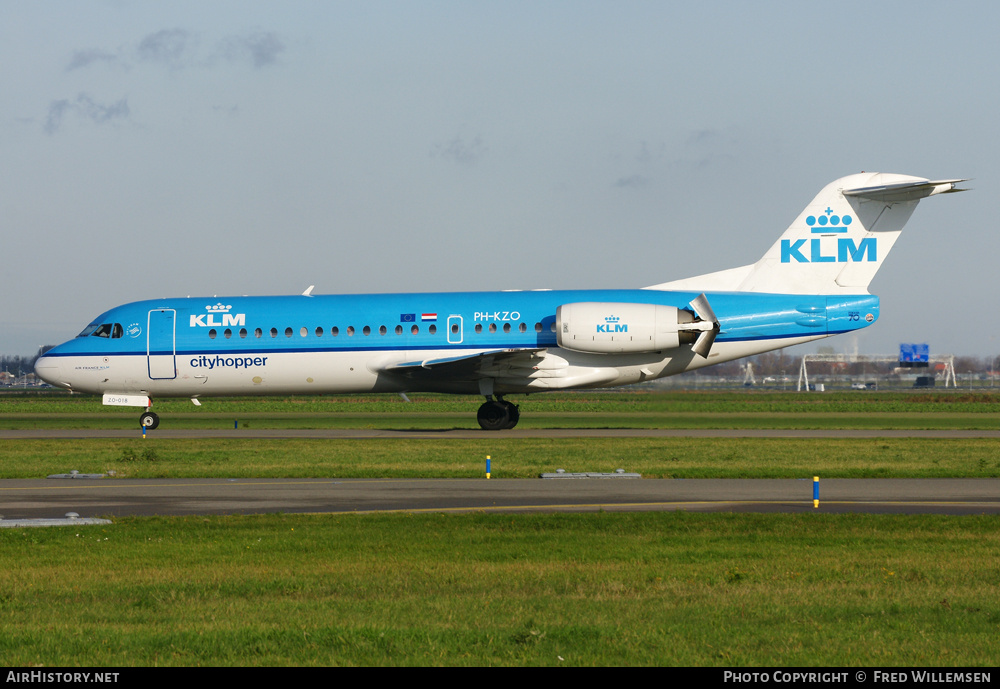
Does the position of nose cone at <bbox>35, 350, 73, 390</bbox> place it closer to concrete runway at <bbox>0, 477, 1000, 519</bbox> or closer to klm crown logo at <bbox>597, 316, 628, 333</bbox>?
concrete runway at <bbox>0, 477, 1000, 519</bbox>

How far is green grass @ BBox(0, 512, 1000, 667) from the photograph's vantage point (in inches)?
314

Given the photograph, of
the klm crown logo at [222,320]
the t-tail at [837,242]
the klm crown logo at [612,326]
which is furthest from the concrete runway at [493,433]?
the t-tail at [837,242]

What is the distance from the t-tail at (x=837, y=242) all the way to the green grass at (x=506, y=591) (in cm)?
2280

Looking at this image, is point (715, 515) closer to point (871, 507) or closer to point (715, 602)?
point (871, 507)

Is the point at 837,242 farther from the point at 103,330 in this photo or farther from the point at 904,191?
the point at 103,330

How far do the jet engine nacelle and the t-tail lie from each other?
391 cm

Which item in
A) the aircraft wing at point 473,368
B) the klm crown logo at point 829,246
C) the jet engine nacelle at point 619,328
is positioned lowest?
the aircraft wing at point 473,368

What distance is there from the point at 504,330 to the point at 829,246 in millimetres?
11653

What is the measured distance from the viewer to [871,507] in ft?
55.1

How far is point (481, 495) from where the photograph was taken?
1859 cm

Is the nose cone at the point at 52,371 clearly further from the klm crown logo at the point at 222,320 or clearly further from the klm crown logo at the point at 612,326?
the klm crown logo at the point at 612,326

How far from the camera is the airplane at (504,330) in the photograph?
36.0m

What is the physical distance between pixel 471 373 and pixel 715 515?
21214 mm
